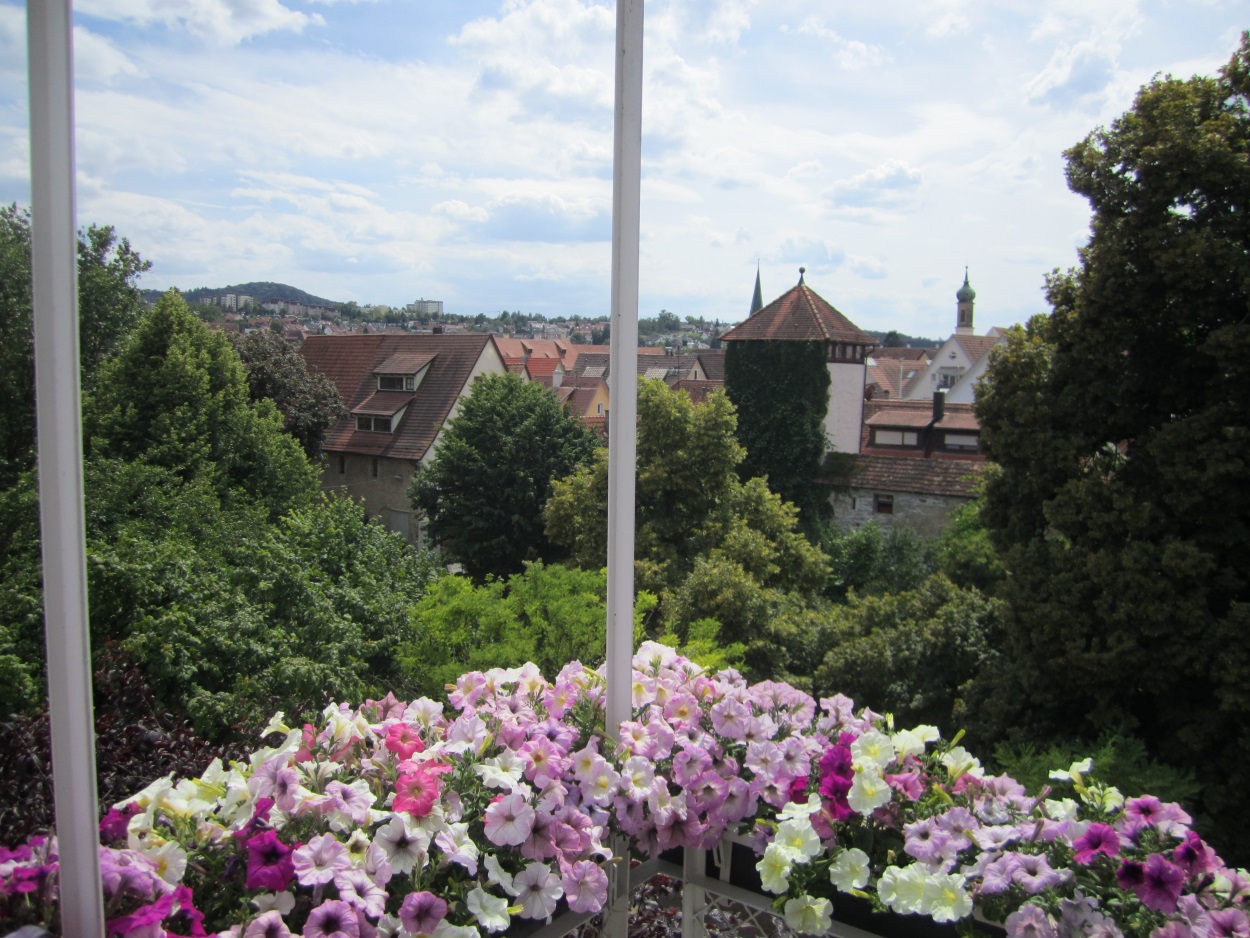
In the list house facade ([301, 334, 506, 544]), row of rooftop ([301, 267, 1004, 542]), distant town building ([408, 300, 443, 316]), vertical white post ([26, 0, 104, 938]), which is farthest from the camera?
house facade ([301, 334, 506, 544])

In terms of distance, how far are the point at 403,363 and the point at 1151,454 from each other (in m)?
13.5

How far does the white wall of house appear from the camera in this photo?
56.4 ft

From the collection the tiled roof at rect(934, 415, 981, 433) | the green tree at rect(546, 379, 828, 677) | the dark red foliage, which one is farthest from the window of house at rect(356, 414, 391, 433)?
the dark red foliage

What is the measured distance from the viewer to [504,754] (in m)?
1.37

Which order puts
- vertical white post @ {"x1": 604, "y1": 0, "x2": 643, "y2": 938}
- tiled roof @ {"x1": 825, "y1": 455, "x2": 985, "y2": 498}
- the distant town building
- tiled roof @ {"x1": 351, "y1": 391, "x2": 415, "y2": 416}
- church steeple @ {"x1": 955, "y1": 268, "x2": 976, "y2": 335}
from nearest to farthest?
vertical white post @ {"x1": 604, "y1": 0, "x2": 643, "y2": 938}
the distant town building
tiled roof @ {"x1": 825, "y1": 455, "x2": 985, "y2": 498}
tiled roof @ {"x1": 351, "y1": 391, "x2": 415, "y2": 416}
church steeple @ {"x1": 955, "y1": 268, "x2": 976, "y2": 335}

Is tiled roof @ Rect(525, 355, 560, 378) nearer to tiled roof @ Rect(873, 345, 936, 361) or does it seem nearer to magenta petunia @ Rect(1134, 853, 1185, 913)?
magenta petunia @ Rect(1134, 853, 1185, 913)

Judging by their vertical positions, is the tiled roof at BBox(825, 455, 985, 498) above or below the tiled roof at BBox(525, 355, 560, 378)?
below

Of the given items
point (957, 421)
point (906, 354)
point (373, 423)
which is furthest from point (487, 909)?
point (906, 354)

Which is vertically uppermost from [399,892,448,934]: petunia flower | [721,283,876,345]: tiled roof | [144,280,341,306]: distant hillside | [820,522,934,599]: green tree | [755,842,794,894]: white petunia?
[721,283,876,345]: tiled roof

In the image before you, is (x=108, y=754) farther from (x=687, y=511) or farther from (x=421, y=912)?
(x=687, y=511)

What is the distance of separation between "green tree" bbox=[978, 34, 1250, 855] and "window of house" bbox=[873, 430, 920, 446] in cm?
1099

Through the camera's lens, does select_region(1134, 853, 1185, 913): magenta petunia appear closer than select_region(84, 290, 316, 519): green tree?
Yes

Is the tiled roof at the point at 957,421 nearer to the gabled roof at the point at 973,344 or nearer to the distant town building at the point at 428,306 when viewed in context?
the gabled roof at the point at 973,344

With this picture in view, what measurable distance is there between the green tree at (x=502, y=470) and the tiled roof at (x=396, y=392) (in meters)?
1.58
